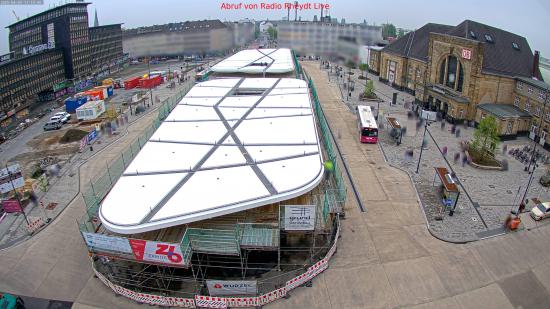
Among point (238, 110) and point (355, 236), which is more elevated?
point (238, 110)

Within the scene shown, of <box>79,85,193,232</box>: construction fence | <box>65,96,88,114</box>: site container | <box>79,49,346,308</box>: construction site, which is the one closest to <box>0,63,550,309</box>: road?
<box>79,49,346,308</box>: construction site

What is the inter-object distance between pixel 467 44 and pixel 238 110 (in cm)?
2472

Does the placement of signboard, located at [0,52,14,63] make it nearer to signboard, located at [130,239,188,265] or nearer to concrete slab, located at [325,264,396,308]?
signboard, located at [130,239,188,265]

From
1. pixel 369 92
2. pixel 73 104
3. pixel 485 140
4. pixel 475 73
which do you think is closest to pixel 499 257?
pixel 485 140

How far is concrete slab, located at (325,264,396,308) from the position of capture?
17.1 meters

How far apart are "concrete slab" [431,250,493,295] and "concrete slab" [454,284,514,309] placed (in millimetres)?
297

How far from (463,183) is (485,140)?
16.9ft

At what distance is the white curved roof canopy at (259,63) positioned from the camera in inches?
1891

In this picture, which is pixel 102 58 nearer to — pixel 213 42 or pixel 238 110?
pixel 213 42

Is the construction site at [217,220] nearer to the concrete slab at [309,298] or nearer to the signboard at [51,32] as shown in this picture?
the concrete slab at [309,298]

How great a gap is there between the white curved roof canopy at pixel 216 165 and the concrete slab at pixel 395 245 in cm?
513

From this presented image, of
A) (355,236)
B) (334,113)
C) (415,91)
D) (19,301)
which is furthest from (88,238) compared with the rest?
(415,91)

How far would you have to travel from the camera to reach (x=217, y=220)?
760 inches

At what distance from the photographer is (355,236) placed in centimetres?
2161
